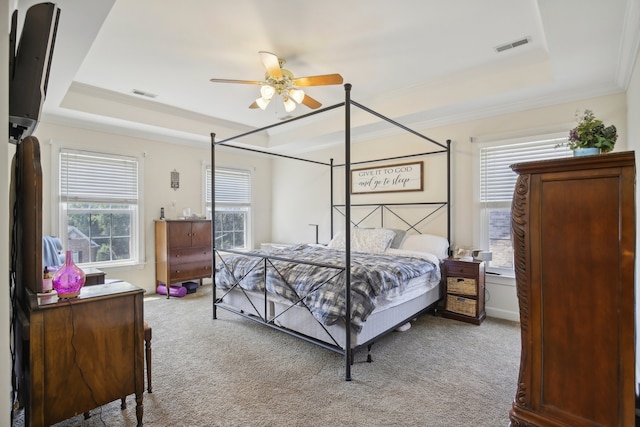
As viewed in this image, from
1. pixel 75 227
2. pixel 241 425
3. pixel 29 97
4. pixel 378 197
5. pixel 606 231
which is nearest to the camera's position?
pixel 606 231

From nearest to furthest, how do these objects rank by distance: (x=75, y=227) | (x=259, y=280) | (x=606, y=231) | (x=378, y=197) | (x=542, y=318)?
(x=606, y=231), (x=542, y=318), (x=259, y=280), (x=75, y=227), (x=378, y=197)

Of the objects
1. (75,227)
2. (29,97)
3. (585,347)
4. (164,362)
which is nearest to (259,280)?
(164,362)

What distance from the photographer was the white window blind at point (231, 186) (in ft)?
18.7

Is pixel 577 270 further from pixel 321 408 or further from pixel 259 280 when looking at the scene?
pixel 259 280

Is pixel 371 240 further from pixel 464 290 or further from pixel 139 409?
pixel 139 409

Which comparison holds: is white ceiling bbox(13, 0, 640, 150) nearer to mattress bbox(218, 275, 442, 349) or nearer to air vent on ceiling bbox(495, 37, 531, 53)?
air vent on ceiling bbox(495, 37, 531, 53)

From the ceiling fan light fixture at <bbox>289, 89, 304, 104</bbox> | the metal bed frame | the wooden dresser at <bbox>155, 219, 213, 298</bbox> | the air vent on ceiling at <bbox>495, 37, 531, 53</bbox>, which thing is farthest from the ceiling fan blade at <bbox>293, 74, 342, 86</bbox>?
the wooden dresser at <bbox>155, 219, 213, 298</bbox>

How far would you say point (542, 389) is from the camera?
1.41 metres

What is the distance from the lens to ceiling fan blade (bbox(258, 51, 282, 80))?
259 centimetres

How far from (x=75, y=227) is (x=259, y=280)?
9.56 ft

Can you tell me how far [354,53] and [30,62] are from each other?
2.41 m

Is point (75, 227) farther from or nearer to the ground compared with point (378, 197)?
nearer to the ground

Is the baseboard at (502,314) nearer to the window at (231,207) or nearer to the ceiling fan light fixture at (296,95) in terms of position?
the ceiling fan light fixture at (296,95)

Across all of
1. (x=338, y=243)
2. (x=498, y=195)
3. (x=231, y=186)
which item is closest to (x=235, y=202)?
(x=231, y=186)
